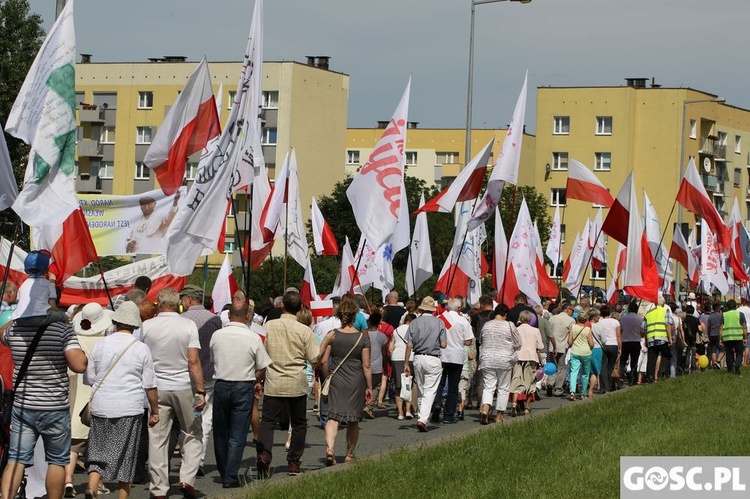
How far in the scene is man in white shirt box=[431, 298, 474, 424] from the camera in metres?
19.1

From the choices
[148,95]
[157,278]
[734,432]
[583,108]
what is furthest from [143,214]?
[583,108]

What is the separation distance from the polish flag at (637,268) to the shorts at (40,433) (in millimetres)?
18404

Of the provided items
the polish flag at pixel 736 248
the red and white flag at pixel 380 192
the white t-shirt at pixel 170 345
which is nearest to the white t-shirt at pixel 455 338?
the red and white flag at pixel 380 192

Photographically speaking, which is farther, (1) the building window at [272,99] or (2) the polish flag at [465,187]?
(1) the building window at [272,99]

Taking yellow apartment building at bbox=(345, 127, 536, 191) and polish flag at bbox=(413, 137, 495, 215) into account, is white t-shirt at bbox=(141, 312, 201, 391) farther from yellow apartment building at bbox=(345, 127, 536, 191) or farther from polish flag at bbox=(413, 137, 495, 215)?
yellow apartment building at bbox=(345, 127, 536, 191)

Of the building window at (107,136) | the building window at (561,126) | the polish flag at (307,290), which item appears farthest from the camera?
the building window at (561,126)

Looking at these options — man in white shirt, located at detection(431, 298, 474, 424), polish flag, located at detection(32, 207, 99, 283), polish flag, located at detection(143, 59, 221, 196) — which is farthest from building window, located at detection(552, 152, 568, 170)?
polish flag, located at detection(32, 207, 99, 283)

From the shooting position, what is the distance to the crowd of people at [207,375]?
32.1 ft

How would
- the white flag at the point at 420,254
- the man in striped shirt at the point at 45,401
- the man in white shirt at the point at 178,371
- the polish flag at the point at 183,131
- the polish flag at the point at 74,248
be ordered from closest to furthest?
the man in striped shirt at the point at 45,401
the man in white shirt at the point at 178,371
the polish flag at the point at 74,248
the polish flag at the point at 183,131
the white flag at the point at 420,254

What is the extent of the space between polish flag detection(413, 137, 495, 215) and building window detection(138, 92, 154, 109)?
6219 cm

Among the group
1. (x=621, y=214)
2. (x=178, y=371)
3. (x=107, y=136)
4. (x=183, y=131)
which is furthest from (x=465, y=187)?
(x=107, y=136)

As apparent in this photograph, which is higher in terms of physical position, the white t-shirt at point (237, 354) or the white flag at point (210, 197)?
the white flag at point (210, 197)

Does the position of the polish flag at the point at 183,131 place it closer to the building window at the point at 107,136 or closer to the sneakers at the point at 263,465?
the sneakers at the point at 263,465

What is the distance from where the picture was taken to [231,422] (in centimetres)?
1272
